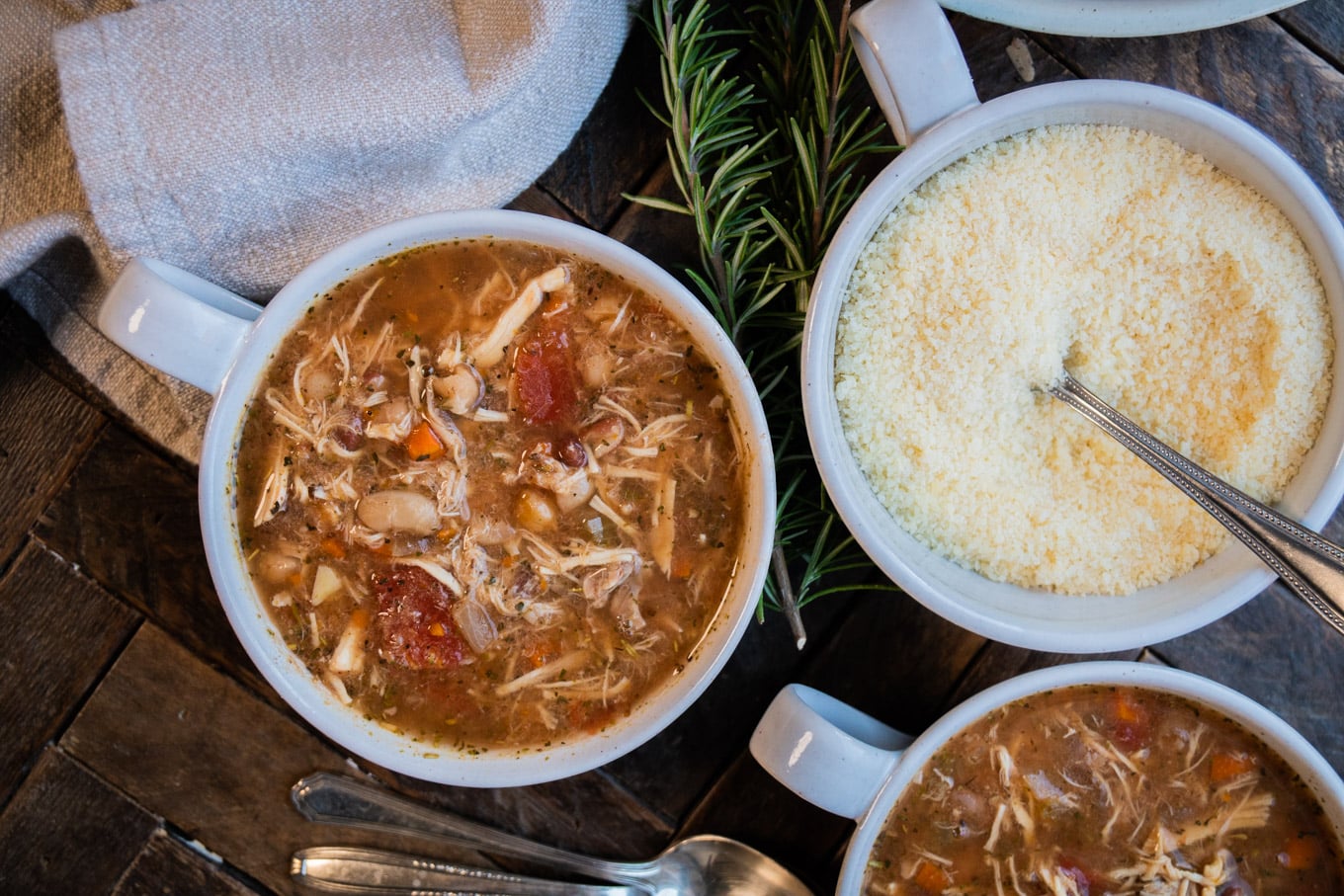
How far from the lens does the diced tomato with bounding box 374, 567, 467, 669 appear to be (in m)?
1.40

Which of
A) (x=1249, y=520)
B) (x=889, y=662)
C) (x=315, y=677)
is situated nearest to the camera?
(x=1249, y=520)

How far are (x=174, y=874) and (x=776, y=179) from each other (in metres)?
1.55

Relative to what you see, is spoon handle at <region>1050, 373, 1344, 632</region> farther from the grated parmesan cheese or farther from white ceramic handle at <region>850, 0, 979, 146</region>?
white ceramic handle at <region>850, 0, 979, 146</region>

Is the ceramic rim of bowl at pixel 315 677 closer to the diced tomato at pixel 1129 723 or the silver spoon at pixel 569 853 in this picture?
the silver spoon at pixel 569 853

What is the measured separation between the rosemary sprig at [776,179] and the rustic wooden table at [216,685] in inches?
5.0

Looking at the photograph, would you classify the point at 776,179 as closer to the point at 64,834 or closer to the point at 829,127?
the point at 829,127

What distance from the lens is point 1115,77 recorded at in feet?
5.24

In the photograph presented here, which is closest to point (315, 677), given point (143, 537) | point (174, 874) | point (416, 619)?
point (416, 619)

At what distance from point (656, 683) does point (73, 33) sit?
1.27 meters

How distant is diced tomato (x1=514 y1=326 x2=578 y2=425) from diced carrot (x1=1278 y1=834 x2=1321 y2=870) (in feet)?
4.16

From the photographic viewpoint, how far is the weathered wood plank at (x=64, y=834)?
1.72 meters

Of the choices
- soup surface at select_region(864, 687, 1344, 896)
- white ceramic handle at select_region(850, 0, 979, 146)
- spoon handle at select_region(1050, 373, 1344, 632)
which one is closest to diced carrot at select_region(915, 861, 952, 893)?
soup surface at select_region(864, 687, 1344, 896)

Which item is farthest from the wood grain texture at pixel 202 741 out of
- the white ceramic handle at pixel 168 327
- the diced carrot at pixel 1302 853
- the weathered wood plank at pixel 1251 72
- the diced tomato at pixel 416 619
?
the weathered wood plank at pixel 1251 72

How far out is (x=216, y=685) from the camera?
1707 mm
